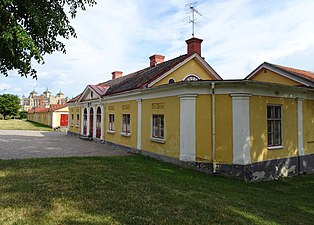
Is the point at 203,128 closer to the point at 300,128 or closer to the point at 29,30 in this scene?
the point at 300,128

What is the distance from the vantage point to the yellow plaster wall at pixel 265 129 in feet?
30.5

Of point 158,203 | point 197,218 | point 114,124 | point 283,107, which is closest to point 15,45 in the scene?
point 158,203

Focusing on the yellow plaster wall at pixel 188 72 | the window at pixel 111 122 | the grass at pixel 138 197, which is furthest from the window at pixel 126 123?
the grass at pixel 138 197

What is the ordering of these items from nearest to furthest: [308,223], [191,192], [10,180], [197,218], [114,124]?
1. [197,218]
2. [308,223]
3. [191,192]
4. [10,180]
5. [114,124]

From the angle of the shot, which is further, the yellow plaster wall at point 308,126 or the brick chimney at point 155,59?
the brick chimney at point 155,59

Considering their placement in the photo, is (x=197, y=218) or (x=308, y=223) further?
(x=308, y=223)

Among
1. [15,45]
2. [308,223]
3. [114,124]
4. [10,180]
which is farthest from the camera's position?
[114,124]

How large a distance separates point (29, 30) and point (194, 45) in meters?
10.8

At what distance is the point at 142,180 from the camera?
25.0 ft

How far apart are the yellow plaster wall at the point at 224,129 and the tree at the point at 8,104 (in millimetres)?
53647

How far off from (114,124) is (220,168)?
345 inches

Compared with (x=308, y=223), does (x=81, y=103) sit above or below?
above

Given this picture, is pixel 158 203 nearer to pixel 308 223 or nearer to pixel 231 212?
pixel 231 212

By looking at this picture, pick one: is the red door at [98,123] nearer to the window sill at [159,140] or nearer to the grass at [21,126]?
the window sill at [159,140]
